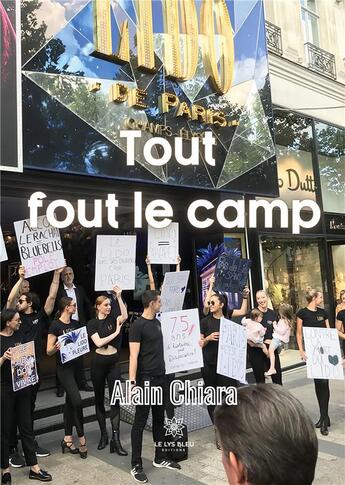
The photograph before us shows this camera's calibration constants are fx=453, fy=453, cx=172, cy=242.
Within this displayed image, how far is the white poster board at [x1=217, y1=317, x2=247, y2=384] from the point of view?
209 inches

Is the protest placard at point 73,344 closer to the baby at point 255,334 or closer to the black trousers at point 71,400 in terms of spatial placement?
the black trousers at point 71,400

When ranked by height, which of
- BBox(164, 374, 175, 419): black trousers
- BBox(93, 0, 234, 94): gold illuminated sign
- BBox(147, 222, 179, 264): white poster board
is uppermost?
BBox(93, 0, 234, 94): gold illuminated sign

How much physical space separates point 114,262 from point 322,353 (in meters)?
2.97

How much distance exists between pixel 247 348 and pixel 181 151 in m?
3.69

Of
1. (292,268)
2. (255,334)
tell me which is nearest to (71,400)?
(255,334)

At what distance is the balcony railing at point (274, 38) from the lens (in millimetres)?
10484

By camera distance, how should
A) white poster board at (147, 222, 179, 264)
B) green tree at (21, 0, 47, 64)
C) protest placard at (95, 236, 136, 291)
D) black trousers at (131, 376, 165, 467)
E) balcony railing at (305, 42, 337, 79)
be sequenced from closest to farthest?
1. black trousers at (131, 376, 165, 467)
2. protest placard at (95, 236, 136, 291)
3. green tree at (21, 0, 47, 64)
4. white poster board at (147, 222, 179, 264)
5. balcony railing at (305, 42, 337, 79)

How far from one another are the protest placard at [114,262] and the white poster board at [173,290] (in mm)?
458

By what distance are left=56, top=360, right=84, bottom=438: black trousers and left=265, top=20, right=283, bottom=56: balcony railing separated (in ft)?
28.3

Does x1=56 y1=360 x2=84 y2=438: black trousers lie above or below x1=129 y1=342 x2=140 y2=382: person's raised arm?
below

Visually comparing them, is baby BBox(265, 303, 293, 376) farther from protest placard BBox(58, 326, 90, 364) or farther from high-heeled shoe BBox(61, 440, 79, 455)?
high-heeled shoe BBox(61, 440, 79, 455)

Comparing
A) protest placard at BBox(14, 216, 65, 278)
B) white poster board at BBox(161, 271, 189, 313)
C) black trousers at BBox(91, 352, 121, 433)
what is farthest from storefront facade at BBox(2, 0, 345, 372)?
black trousers at BBox(91, 352, 121, 433)

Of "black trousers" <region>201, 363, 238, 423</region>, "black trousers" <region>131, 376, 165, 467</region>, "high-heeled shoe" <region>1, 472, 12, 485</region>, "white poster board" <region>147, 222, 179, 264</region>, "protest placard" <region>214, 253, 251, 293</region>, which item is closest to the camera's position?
"high-heeled shoe" <region>1, 472, 12, 485</region>

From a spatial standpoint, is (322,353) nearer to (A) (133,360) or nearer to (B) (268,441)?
(A) (133,360)
